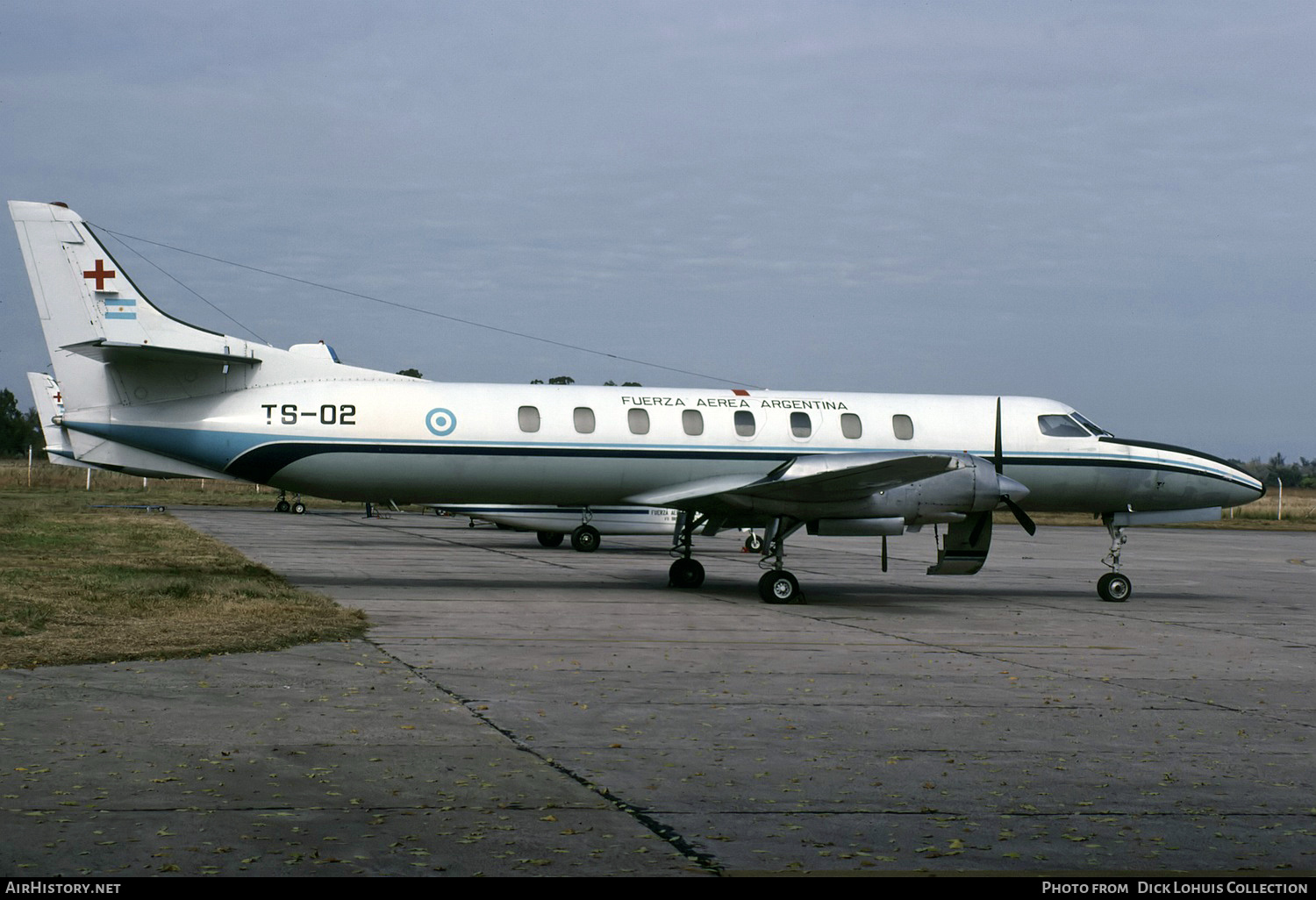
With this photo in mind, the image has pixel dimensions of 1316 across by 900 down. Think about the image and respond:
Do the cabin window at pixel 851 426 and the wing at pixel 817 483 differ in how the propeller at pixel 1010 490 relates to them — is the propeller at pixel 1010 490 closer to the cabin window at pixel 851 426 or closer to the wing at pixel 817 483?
the wing at pixel 817 483

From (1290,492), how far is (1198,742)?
11991 cm

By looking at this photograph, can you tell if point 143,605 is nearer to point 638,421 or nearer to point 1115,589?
point 638,421

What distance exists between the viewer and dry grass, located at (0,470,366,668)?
11392mm

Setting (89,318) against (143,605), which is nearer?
(143,605)

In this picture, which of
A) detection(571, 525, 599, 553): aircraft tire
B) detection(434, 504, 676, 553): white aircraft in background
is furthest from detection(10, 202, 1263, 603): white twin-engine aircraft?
detection(571, 525, 599, 553): aircraft tire

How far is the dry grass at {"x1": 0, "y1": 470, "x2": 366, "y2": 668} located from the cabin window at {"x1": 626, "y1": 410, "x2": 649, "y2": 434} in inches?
215

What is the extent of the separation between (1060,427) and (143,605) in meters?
14.6

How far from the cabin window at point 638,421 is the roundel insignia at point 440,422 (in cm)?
274

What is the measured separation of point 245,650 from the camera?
11.4m

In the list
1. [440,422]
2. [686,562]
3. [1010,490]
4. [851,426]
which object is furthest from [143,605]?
[1010,490]

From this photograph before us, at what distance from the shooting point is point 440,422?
722 inches

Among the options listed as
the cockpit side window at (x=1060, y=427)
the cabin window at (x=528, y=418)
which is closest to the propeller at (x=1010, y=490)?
the cockpit side window at (x=1060, y=427)

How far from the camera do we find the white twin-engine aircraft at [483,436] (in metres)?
17.6

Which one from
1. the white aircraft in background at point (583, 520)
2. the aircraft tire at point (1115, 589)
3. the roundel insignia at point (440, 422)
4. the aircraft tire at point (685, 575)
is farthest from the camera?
the white aircraft in background at point (583, 520)
